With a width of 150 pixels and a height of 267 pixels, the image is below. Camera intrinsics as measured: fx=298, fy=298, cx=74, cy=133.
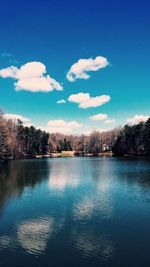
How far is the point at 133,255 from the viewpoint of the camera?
52.1 feet

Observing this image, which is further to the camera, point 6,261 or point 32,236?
point 32,236

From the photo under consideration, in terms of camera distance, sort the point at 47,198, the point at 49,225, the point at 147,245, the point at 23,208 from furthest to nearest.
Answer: the point at 47,198 → the point at 23,208 → the point at 49,225 → the point at 147,245

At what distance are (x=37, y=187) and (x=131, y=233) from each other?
77.2ft

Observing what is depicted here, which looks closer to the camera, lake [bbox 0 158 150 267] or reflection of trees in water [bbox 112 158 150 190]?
lake [bbox 0 158 150 267]

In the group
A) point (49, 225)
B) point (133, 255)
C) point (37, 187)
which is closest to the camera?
point (133, 255)

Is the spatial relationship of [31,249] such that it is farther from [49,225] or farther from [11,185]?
[11,185]

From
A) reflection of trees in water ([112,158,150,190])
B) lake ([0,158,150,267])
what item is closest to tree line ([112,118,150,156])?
reflection of trees in water ([112,158,150,190])

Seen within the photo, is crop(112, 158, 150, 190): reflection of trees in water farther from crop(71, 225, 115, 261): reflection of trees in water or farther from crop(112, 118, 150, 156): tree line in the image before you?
crop(112, 118, 150, 156): tree line

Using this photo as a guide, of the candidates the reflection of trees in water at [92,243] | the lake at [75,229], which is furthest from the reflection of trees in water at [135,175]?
the reflection of trees in water at [92,243]

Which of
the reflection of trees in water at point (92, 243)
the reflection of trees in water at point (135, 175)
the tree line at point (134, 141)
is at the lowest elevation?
the reflection of trees in water at point (92, 243)

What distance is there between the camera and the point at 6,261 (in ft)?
49.2

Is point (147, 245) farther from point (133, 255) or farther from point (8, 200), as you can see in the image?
point (8, 200)

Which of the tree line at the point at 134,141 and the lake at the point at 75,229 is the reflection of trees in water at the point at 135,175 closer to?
the lake at the point at 75,229

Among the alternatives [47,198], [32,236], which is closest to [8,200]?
[47,198]
